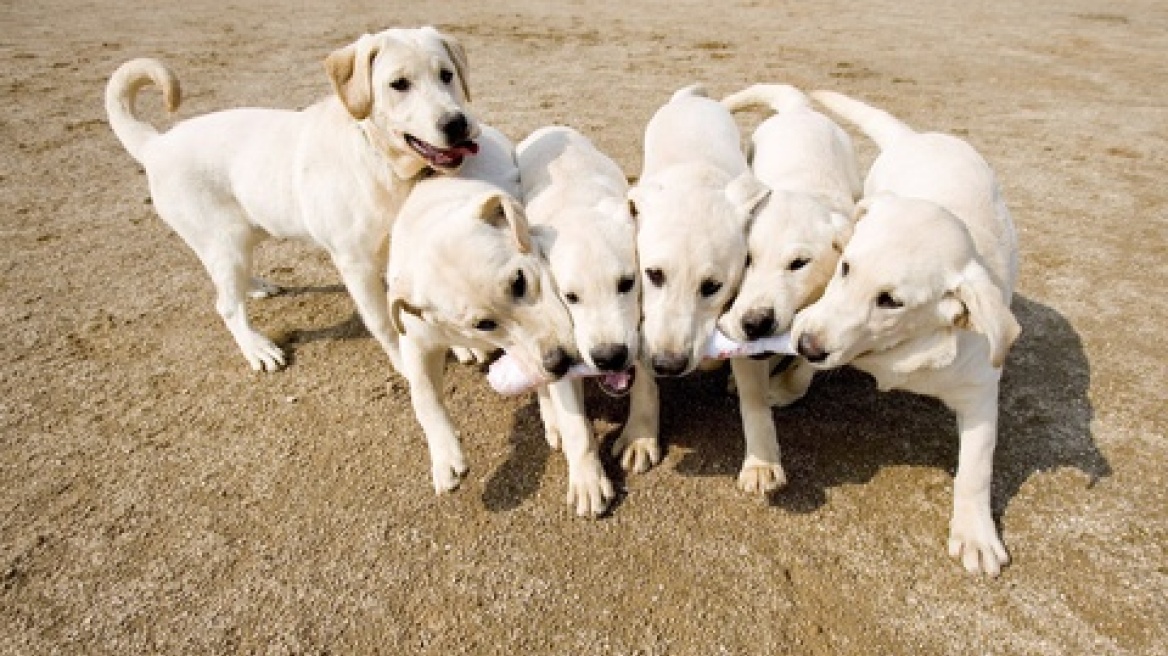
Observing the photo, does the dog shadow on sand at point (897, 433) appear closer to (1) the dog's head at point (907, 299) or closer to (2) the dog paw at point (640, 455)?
(2) the dog paw at point (640, 455)

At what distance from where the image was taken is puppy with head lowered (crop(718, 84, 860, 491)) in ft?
9.39

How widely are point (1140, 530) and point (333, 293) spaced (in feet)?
14.9

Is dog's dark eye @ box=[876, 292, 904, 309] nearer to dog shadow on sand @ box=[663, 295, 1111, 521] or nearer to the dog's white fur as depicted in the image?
dog shadow on sand @ box=[663, 295, 1111, 521]

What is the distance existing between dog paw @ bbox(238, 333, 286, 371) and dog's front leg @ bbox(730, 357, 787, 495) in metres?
2.63

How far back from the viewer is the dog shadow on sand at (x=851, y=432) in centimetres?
330

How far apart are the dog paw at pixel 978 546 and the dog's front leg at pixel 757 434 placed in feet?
2.17

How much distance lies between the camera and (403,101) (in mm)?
3598

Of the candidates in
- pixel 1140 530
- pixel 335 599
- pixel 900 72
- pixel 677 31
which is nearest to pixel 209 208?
pixel 335 599

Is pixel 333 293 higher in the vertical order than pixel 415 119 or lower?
lower

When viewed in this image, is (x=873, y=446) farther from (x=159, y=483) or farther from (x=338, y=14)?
(x=338, y=14)

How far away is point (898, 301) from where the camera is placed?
2.55 metres

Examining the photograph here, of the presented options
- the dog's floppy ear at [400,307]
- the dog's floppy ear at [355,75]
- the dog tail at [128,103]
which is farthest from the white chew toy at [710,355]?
the dog tail at [128,103]

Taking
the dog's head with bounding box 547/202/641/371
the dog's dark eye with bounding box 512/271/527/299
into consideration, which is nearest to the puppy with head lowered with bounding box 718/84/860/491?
the dog's head with bounding box 547/202/641/371

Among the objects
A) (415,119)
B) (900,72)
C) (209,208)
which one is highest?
(415,119)
